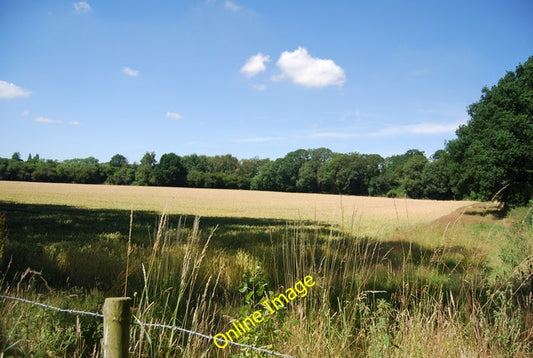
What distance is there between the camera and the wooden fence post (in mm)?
1792

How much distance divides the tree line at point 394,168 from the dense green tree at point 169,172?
253 millimetres

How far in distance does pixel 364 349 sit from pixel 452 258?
21.8 feet

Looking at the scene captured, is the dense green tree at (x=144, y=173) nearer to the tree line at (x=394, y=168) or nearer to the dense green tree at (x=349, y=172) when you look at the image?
the tree line at (x=394, y=168)

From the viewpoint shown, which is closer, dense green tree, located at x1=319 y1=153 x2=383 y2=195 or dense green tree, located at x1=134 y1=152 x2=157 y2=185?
dense green tree, located at x1=319 y1=153 x2=383 y2=195

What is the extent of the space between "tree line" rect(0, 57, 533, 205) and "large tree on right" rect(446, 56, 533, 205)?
0.05m

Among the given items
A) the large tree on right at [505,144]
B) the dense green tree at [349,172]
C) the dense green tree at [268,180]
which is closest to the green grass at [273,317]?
the large tree on right at [505,144]

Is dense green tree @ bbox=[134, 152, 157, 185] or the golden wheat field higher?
dense green tree @ bbox=[134, 152, 157, 185]

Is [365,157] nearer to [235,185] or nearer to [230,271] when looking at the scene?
[235,185]

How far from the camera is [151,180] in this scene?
279ft

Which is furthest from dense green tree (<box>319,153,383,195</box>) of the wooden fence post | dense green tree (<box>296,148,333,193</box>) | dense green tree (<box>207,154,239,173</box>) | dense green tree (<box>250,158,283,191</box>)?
the wooden fence post

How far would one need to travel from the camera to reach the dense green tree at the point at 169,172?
8706cm

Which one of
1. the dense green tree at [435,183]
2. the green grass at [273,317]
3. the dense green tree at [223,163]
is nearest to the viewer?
the green grass at [273,317]

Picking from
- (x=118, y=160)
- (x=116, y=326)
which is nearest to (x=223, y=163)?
(x=118, y=160)

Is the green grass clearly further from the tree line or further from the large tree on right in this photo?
the large tree on right
